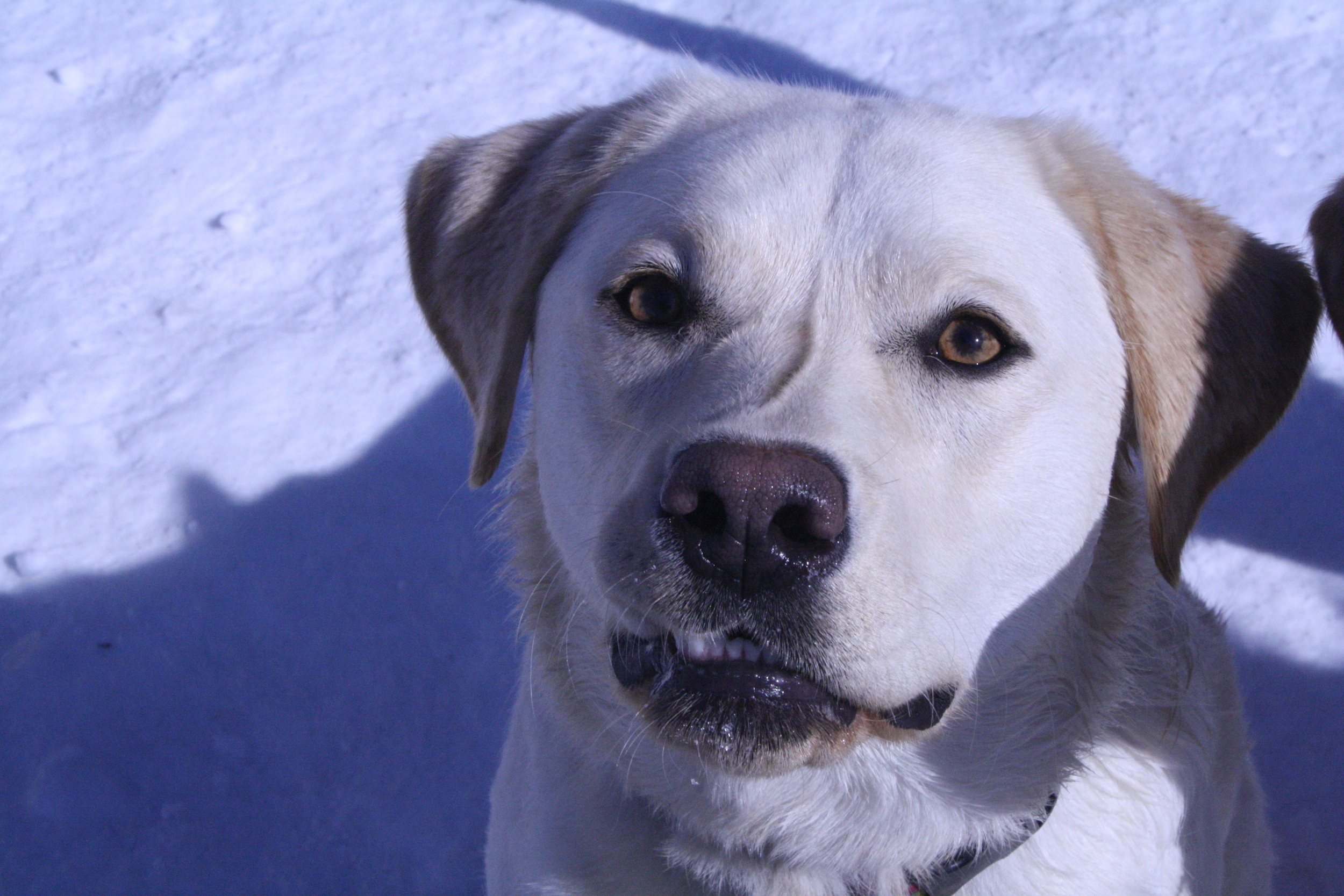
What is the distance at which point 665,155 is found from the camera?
224 cm

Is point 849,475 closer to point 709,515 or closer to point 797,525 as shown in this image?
point 797,525

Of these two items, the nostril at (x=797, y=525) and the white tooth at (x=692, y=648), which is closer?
the nostril at (x=797, y=525)

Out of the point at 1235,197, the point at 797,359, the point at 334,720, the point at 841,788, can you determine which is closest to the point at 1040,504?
the point at 797,359

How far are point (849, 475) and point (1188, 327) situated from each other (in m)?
0.95

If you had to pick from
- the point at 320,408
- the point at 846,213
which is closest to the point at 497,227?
the point at 846,213

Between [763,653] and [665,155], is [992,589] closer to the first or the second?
[763,653]

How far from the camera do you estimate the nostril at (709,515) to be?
1560mm

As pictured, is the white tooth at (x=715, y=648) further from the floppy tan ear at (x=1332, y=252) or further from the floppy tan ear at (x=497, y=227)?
the floppy tan ear at (x=1332, y=252)

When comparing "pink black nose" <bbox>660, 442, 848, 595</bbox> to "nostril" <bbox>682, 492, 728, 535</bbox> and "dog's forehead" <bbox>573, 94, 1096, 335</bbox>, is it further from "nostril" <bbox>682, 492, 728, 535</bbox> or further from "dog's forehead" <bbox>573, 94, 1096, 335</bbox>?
"dog's forehead" <bbox>573, 94, 1096, 335</bbox>

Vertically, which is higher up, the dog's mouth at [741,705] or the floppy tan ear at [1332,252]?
the floppy tan ear at [1332,252]

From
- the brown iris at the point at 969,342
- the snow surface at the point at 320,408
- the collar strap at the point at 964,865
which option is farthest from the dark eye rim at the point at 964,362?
the snow surface at the point at 320,408

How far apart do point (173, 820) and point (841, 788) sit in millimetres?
2191

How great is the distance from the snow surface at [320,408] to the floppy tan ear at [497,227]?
1.41m

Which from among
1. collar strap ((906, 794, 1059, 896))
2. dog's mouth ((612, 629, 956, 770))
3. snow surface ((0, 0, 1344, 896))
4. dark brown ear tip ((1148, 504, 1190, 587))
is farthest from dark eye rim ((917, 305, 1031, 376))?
snow surface ((0, 0, 1344, 896))
